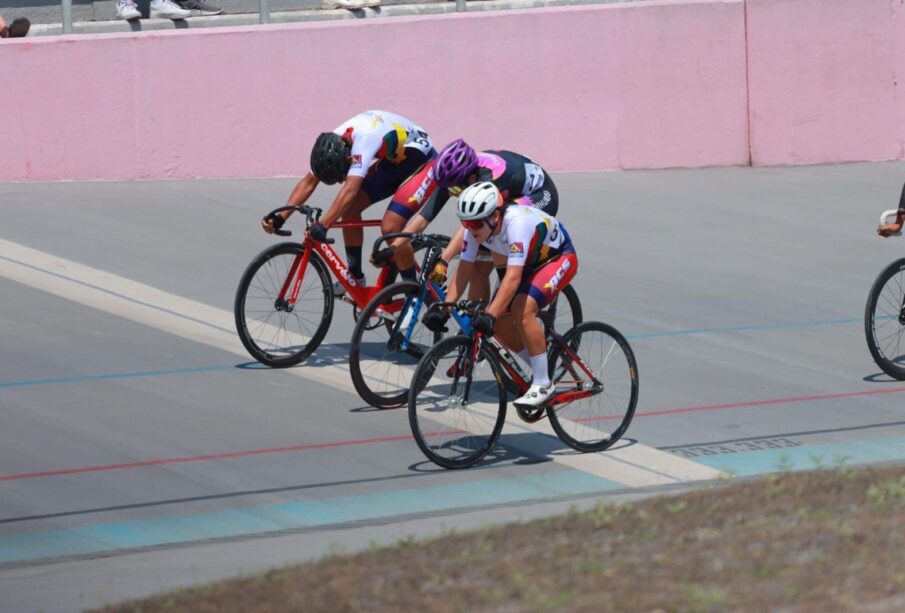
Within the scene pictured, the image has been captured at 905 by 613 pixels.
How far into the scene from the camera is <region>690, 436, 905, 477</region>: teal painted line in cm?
819

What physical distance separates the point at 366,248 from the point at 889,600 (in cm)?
786

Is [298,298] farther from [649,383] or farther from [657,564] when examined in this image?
[657,564]

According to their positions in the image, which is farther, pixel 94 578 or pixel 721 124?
pixel 721 124

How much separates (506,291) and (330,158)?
6.34 feet

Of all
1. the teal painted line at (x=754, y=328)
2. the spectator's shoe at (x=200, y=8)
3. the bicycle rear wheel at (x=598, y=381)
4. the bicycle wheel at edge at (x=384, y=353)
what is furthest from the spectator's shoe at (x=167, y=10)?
the bicycle rear wheel at (x=598, y=381)

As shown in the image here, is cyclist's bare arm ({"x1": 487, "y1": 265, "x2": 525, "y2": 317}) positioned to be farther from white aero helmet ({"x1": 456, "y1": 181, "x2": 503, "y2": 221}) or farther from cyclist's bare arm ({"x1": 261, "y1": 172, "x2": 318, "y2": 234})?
cyclist's bare arm ({"x1": 261, "y1": 172, "x2": 318, "y2": 234})

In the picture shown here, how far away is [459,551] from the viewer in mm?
6254

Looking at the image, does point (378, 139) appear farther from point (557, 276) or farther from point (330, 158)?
point (557, 276)

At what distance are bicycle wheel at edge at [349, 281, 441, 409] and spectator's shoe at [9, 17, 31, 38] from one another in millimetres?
5929

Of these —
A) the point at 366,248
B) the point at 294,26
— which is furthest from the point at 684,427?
the point at 294,26

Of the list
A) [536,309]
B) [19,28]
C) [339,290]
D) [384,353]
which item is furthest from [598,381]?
[19,28]

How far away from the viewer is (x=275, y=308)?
967 centimetres

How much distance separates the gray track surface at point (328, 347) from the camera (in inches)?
293

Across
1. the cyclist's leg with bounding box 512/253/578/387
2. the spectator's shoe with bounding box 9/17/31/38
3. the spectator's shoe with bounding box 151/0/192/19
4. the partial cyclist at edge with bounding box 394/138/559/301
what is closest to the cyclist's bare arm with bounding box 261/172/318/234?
the partial cyclist at edge with bounding box 394/138/559/301
